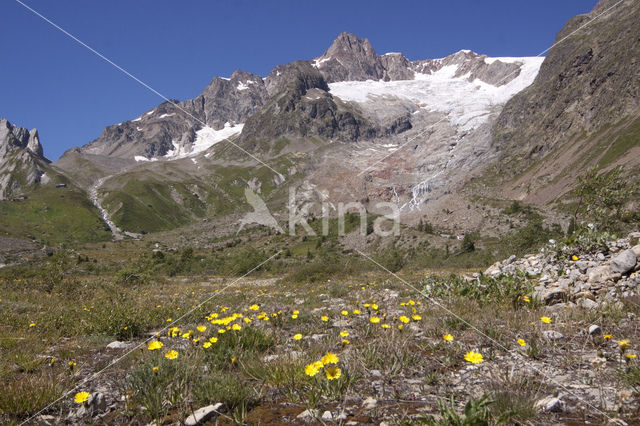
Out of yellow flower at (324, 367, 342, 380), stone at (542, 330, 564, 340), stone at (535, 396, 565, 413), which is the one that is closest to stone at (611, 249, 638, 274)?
stone at (542, 330, 564, 340)

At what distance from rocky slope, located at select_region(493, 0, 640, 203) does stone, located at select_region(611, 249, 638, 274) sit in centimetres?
9600

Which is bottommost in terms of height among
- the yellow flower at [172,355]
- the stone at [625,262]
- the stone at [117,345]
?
the stone at [117,345]

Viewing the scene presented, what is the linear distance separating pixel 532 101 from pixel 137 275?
19745cm

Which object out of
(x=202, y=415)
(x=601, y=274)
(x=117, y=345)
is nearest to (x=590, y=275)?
(x=601, y=274)

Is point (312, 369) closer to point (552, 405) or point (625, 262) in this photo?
point (552, 405)

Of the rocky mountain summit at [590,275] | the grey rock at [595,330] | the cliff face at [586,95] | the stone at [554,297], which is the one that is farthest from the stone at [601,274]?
the cliff face at [586,95]

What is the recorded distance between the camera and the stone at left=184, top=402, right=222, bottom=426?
292 centimetres

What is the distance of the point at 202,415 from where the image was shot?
2969 mm

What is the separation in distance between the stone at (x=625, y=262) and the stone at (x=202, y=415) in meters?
8.74

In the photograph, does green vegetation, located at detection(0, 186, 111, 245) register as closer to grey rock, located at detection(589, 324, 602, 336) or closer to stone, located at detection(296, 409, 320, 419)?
stone, located at detection(296, 409, 320, 419)

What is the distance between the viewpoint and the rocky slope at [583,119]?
101625 millimetres

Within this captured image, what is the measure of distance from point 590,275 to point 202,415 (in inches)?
354

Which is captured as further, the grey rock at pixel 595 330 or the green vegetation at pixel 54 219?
the green vegetation at pixel 54 219

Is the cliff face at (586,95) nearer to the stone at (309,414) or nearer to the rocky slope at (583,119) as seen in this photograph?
the rocky slope at (583,119)
